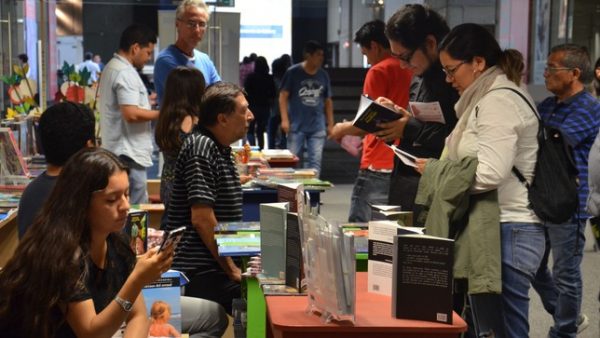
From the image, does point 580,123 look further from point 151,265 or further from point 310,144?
point 310,144

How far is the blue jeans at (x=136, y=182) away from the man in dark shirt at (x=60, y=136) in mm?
2188

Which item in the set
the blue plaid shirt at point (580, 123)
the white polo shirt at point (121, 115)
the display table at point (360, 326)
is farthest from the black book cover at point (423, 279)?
the white polo shirt at point (121, 115)

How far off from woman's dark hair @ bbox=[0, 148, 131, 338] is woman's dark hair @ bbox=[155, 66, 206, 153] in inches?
81.6

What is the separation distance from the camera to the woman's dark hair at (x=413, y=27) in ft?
13.2

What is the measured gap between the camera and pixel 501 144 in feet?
10.5

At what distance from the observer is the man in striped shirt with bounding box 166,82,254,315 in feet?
12.5

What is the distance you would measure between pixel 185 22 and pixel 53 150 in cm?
249

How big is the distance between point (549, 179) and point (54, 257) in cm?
174

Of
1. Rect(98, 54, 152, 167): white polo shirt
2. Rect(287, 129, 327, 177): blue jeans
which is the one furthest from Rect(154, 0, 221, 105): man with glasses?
Rect(287, 129, 327, 177): blue jeans

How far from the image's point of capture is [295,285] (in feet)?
9.69

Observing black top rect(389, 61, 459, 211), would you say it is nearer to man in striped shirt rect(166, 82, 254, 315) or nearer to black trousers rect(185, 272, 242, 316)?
man in striped shirt rect(166, 82, 254, 315)

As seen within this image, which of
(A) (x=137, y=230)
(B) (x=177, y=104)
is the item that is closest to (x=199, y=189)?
(A) (x=137, y=230)

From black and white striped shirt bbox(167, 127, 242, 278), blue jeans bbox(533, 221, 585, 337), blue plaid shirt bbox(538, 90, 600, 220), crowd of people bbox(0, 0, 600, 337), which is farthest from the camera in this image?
blue plaid shirt bbox(538, 90, 600, 220)

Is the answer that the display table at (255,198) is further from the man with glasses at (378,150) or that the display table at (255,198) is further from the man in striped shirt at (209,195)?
the man in striped shirt at (209,195)
